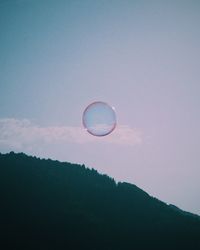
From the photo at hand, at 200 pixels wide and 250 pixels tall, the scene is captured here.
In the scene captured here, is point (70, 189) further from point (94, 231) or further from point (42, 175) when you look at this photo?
point (94, 231)

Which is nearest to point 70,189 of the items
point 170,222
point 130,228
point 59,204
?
point 59,204

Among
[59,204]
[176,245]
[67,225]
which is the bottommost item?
[176,245]

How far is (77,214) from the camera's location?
4013 inches

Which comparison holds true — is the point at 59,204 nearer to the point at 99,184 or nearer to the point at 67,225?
the point at 67,225

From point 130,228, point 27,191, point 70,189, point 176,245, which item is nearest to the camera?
point 176,245

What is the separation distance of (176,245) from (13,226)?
5695cm

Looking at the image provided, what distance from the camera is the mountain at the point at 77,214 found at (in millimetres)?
87188

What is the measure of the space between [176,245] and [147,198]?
31.1 metres

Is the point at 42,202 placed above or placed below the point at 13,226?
above

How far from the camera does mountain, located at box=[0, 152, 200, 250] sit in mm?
87188

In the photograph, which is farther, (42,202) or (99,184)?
(99,184)

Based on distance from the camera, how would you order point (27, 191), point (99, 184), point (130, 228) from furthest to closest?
point (99, 184) → point (27, 191) → point (130, 228)

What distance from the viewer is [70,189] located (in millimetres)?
119812

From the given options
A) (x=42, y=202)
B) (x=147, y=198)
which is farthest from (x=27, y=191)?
(x=147, y=198)
